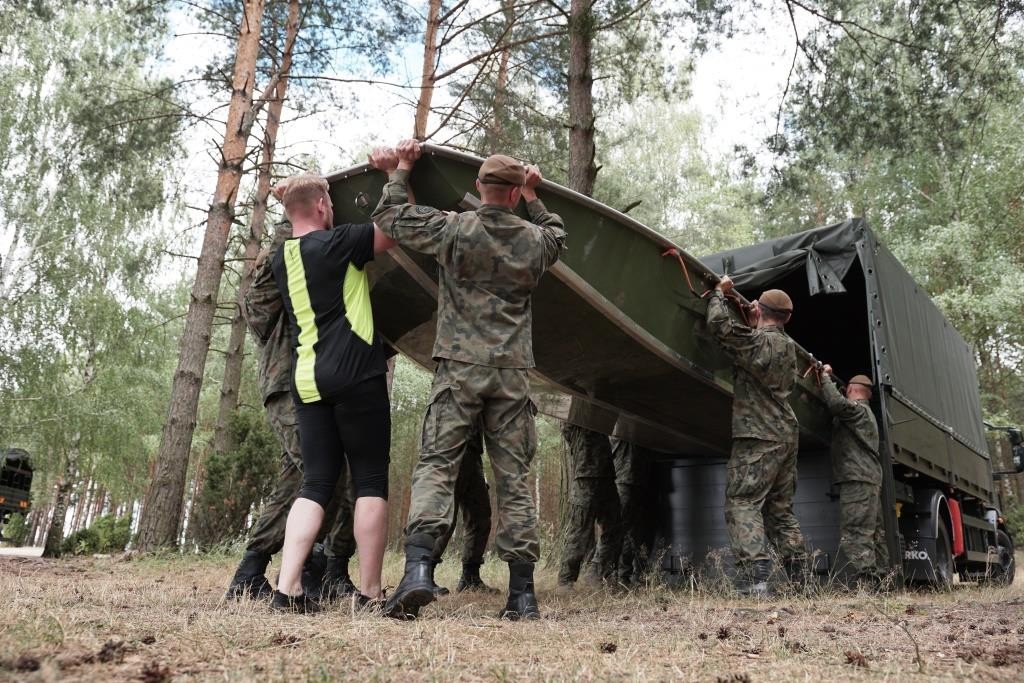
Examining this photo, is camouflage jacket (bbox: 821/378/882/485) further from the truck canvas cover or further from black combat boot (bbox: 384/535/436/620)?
black combat boot (bbox: 384/535/436/620)

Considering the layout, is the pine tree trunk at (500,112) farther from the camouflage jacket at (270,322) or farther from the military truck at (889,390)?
the camouflage jacket at (270,322)

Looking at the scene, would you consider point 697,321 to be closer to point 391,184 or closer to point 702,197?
point 391,184

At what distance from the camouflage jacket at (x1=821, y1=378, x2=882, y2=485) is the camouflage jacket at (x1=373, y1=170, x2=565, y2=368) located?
3227mm

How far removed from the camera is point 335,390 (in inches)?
130

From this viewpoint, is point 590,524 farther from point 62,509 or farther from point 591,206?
point 62,509

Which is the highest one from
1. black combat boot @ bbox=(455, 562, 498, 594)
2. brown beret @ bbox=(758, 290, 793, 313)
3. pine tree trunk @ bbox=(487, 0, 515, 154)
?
pine tree trunk @ bbox=(487, 0, 515, 154)

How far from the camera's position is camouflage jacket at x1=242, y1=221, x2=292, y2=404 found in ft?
12.2

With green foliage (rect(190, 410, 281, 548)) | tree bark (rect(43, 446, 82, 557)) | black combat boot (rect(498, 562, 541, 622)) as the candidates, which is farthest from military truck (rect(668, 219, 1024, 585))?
tree bark (rect(43, 446, 82, 557))

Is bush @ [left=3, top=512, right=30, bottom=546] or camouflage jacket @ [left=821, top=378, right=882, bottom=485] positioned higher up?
camouflage jacket @ [left=821, top=378, right=882, bottom=485]

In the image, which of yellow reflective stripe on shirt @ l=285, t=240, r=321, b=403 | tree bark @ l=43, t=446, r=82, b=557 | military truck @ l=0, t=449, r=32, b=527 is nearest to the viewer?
yellow reflective stripe on shirt @ l=285, t=240, r=321, b=403

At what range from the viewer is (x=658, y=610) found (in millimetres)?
4180

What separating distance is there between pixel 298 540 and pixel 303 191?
1.51m

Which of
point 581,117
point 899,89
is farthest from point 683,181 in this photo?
point 899,89

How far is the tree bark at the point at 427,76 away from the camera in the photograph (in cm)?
1044
